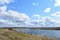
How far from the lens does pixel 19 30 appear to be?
10.0 feet

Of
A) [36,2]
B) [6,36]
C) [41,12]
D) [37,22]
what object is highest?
[36,2]

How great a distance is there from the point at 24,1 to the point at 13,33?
679mm

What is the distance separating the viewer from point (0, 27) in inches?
120

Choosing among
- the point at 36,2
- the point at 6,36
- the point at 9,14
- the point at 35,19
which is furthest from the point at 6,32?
the point at 36,2

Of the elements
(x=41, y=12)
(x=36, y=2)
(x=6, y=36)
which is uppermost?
(x=36, y=2)

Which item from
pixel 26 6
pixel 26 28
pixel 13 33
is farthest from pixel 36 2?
pixel 13 33

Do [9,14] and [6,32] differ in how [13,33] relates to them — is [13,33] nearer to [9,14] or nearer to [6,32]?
[6,32]

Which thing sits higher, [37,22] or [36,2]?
[36,2]

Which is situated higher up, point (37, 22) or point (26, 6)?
point (26, 6)

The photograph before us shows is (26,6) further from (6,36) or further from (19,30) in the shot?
(6,36)

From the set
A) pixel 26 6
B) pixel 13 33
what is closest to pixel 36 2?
pixel 26 6

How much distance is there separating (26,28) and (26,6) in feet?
1.46

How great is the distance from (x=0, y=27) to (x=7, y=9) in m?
0.39

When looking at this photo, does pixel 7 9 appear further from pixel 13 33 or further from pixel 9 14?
pixel 13 33
